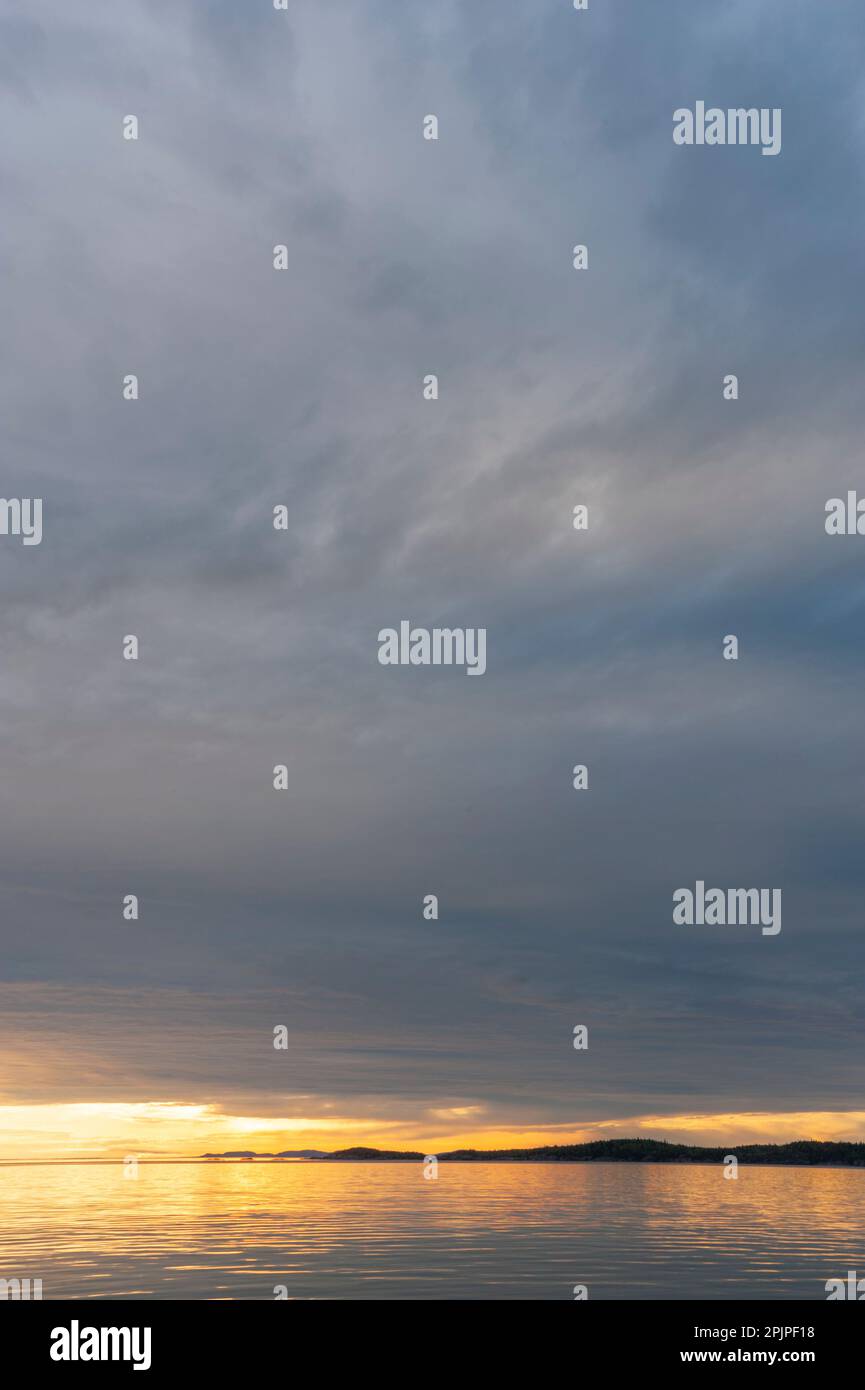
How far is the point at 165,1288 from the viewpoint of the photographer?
58.8 meters

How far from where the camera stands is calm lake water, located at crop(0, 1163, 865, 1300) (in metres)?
62.2

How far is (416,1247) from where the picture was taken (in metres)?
82.1

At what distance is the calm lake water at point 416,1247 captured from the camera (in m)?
62.2

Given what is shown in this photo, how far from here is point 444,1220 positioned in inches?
4264
